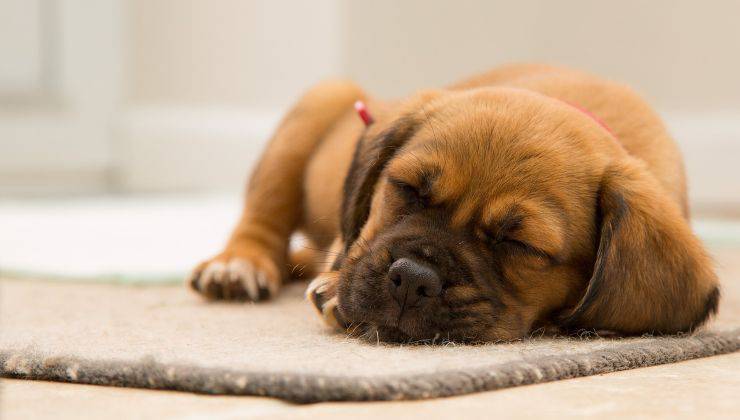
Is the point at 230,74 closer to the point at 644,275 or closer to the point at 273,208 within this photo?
the point at 273,208

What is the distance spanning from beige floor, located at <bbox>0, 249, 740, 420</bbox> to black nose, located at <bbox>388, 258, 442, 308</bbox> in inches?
16.4

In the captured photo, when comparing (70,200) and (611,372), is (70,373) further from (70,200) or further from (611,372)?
(70,200)

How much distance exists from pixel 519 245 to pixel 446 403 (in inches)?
30.7

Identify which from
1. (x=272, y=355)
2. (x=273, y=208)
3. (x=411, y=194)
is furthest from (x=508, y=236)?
(x=273, y=208)

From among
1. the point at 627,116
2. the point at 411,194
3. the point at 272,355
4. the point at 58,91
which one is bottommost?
the point at 58,91

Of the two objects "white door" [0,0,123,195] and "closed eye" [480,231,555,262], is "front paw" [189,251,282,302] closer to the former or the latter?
"closed eye" [480,231,555,262]

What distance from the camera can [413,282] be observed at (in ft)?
7.45

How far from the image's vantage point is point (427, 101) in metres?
3.03

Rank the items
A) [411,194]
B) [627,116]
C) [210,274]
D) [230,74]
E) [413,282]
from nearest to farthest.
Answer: [413,282] → [411,194] → [627,116] → [210,274] → [230,74]

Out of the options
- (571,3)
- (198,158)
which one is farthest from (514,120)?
(198,158)

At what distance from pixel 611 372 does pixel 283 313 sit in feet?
3.76

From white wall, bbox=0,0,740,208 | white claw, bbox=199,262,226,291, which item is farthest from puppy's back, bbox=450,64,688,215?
white wall, bbox=0,0,740,208

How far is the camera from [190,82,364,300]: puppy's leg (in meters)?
3.23

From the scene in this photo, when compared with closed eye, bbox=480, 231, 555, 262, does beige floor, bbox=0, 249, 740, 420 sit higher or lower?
lower
